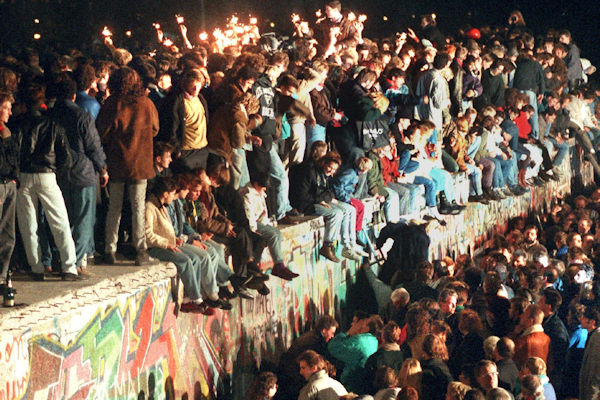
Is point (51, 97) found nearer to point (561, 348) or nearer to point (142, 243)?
point (142, 243)

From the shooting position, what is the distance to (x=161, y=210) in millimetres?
12992

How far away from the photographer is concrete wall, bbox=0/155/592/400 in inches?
427

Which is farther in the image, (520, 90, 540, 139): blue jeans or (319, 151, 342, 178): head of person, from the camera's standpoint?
(520, 90, 540, 139): blue jeans

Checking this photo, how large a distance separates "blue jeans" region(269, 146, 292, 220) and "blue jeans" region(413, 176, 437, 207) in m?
3.97

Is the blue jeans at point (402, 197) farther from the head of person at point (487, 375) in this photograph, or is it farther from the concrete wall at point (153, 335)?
the head of person at point (487, 375)

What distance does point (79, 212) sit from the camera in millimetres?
12234

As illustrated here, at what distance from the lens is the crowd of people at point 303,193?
1202 cm

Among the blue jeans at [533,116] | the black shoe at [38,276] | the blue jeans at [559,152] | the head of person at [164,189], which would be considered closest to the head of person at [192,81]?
the head of person at [164,189]

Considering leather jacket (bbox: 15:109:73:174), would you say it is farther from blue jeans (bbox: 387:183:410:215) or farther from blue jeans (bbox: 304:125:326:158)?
blue jeans (bbox: 387:183:410:215)

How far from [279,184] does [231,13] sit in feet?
42.1

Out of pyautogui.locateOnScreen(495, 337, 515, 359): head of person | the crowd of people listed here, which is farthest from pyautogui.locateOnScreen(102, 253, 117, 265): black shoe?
pyautogui.locateOnScreen(495, 337, 515, 359): head of person

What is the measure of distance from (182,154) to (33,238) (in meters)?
2.50

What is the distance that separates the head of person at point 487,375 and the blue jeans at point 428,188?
24.5ft

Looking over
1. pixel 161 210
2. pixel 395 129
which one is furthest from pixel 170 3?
pixel 161 210
